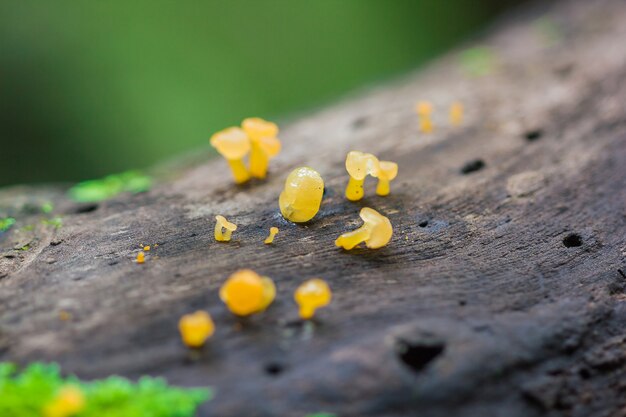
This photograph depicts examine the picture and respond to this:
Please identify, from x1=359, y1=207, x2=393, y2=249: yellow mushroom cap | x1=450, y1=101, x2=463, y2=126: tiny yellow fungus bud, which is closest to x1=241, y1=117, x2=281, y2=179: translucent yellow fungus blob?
x1=359, y1=207, x2=393, y2=249: yellow mushroom cap

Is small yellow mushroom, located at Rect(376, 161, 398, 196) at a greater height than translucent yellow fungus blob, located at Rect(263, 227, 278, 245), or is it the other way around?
small yellow mushroom, located at Rect(376, 161, 398, 196)

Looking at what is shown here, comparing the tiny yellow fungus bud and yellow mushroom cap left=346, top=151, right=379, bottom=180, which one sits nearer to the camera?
yellow mushroom cap left=346, top=151, right=379, bottom=180

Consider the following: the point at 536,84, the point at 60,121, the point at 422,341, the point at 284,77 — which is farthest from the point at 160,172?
the point at 284,77

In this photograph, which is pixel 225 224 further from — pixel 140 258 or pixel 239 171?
pixel 239 171

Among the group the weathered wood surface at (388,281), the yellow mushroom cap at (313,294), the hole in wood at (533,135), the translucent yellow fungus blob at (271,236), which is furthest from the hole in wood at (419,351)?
the hole in wood at (533,135)

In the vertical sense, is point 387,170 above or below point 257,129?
below

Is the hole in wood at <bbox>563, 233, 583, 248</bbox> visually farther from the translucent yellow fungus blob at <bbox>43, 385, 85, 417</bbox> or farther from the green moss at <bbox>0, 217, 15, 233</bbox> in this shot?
the green moss at <bbox>0, 217, 15, 233</bbox>

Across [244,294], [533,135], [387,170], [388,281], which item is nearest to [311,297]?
[244,294]
